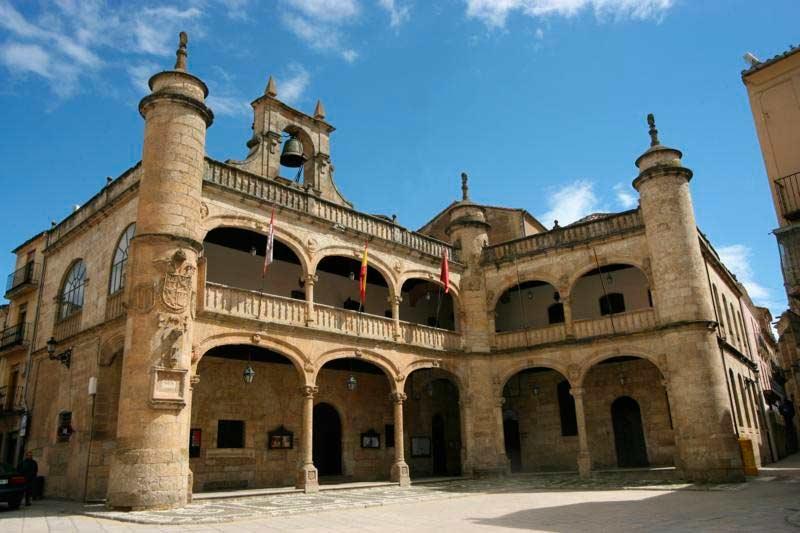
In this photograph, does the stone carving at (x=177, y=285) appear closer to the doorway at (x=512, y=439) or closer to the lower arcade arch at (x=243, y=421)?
the lower arcade arch at (x=243, y=421)

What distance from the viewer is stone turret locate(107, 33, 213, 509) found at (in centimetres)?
1186

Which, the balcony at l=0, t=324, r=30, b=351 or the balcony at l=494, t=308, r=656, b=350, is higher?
the balcony at l=0, t=324, r=30, b=351

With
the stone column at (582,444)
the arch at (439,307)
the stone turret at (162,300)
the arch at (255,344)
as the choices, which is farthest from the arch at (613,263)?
the stone turret at (162,300)

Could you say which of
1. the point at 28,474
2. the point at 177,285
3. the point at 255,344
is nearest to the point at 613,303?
the point at 255,344

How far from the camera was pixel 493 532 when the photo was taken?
8.34 metres

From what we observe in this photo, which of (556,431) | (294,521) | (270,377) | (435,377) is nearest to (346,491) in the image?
(270,377)

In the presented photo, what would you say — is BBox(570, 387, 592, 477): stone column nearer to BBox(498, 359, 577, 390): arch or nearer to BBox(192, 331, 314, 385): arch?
BBox(498, 359, 577, 390): arch

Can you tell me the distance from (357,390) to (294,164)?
8035mm

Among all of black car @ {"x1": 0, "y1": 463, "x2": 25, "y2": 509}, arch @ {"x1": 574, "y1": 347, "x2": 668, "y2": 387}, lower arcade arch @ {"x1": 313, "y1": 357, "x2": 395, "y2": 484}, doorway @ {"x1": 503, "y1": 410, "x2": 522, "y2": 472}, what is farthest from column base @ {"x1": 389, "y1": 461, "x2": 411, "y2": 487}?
black car @ {"x1": 0, "y1": 463, "x2": 25, "y2": 509}

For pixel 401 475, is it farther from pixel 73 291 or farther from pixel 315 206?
pixel 73 291

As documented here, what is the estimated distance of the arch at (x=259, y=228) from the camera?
588 inches

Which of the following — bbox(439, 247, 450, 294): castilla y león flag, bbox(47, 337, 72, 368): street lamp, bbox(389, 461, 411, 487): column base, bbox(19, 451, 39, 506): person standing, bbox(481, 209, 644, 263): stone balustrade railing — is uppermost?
bbox(481, 209, 644, 263): stone balustrade railing

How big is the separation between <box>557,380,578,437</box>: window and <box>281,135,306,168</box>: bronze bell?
12.8 meters

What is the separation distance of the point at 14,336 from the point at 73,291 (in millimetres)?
4451
